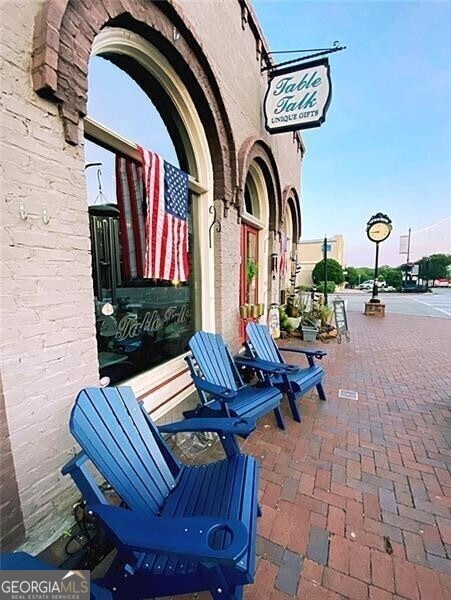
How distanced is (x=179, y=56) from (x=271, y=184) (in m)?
3.16

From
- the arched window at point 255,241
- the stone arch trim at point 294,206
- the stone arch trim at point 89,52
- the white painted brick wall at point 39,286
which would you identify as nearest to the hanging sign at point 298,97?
the arched window at point 255,241

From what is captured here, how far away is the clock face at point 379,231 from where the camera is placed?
9.31 meters

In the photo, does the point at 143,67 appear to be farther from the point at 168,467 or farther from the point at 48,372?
the point at 168,467

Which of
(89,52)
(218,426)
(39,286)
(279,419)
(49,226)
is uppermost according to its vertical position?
(89,52)

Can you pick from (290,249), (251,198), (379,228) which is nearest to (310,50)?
(251,198)

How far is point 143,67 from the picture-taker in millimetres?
2557

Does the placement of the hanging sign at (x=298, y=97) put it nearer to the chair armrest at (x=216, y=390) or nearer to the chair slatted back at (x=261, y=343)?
the chair slatted back at (x=261, y=343)

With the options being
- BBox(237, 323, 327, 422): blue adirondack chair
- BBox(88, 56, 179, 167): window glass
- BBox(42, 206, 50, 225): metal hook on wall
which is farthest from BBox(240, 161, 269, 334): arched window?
BBox(42, 206, 50, 225): metal hook on wall

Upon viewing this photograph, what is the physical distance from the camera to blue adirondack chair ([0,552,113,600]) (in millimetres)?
867

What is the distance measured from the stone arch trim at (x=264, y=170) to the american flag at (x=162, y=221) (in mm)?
1428

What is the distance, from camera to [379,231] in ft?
30.8

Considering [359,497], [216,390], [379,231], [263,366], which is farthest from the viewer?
[379,231]

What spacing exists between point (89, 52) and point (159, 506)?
2582mm

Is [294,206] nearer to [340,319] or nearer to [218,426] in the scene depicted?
[340,319]
